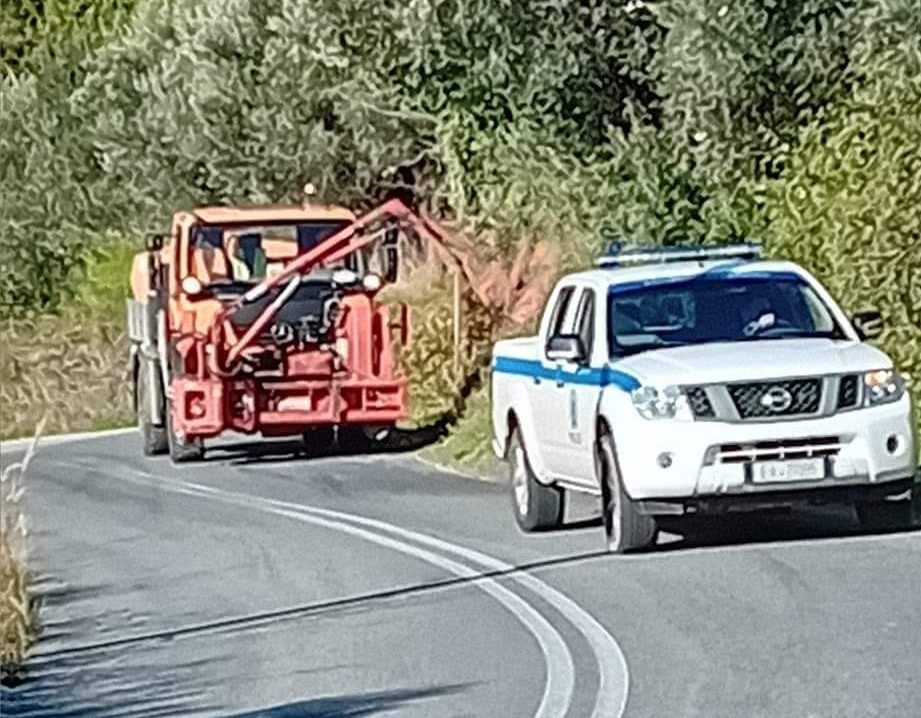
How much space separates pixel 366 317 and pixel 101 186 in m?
6.42

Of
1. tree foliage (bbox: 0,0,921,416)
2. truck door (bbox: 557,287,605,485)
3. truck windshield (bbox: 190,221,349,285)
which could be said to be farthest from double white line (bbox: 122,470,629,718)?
tree foliage (bbox: 0,0,921,416)

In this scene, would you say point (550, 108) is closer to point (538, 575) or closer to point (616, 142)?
point (616, 142)

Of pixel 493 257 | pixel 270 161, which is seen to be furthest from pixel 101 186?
pixel 493 257

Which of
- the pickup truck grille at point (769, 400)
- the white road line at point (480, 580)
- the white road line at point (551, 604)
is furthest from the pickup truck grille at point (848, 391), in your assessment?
the white road line at point (480, 580)

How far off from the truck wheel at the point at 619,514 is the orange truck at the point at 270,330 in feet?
21.9

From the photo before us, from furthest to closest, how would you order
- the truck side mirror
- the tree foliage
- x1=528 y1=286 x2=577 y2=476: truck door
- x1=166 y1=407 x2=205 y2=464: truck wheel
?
the truck side mirror → x1=166 y1=407 x2=205 y2=464: truck wheel → the tree foliage → x1=528 y1=286 x2=577 y2=476: truck door

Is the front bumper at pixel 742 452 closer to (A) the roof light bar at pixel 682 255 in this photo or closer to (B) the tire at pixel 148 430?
(A) the roof light bar at pixel 682 255

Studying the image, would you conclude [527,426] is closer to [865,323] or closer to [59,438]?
[865,323]

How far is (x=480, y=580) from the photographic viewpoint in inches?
554

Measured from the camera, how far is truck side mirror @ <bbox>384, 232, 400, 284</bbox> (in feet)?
73.6

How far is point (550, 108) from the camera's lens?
22.9 metres

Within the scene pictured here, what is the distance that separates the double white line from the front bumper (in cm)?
83

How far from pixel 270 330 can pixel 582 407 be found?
264 inches

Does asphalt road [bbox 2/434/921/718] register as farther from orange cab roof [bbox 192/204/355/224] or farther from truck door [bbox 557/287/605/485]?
orange cab roof [bbox 192/204/355/224]
